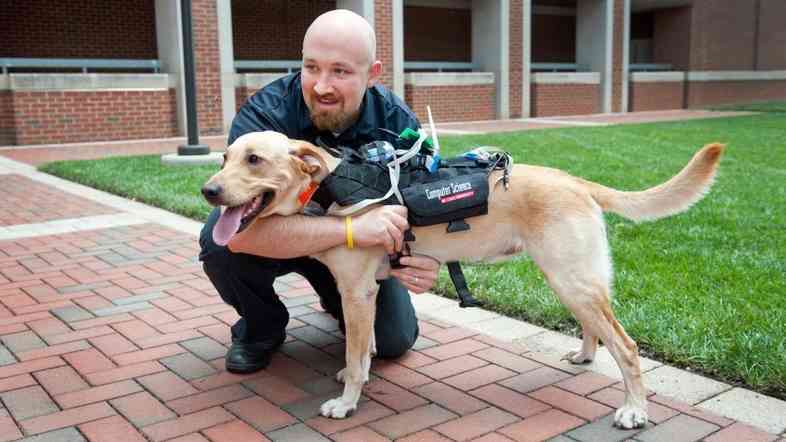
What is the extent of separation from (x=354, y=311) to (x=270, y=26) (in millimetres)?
17879

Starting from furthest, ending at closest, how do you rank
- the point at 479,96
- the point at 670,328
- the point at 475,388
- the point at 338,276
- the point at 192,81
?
the point at 479,96 < the point at 192,81 < the point at 670,328 < the point at 475,388 < the point at 338,276

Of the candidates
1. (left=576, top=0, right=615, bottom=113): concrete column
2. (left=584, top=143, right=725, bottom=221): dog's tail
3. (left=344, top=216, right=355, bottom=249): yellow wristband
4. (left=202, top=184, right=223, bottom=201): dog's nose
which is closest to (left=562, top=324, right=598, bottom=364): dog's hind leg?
(left=584, top=143, right=725, bottom=221): dog's tail

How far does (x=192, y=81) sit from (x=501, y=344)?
7.71 m

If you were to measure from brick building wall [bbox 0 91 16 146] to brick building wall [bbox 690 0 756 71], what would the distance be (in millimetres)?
21752

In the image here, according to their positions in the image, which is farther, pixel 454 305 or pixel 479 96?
pixel 479 96

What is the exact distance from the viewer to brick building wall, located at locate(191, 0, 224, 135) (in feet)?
48.2

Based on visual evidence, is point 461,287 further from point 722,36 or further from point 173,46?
point 722,36

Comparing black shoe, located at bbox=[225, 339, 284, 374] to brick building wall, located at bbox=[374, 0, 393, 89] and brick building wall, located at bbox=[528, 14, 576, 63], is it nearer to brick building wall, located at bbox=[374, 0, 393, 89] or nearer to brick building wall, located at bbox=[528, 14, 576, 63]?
brick building wall, located at bbox=[374, 0, 393, 89]

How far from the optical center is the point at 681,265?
4.74m

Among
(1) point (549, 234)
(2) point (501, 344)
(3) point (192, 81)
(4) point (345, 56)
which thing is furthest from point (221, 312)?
(3) point (192, 81)

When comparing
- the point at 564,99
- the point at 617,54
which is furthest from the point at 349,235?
the point at 617,54

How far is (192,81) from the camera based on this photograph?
10.2 meters

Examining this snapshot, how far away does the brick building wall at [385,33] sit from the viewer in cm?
1714

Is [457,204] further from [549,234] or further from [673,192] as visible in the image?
[673,192]
